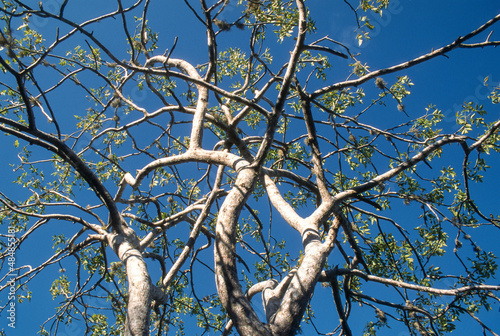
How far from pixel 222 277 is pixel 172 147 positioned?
5.61 metres

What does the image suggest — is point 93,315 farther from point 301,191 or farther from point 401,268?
point 401,268

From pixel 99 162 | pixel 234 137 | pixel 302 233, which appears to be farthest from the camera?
pixel 99 162

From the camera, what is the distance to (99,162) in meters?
7.31

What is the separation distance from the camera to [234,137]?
197 inches

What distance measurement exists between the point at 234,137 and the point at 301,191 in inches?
93.3

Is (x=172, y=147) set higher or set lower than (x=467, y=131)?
higher

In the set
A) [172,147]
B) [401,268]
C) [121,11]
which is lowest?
[401,268]

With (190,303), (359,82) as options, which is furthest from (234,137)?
(190,303)

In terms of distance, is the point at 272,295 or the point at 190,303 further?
the point at 190,303

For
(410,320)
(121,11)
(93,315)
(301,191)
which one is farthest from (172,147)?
(410,320)

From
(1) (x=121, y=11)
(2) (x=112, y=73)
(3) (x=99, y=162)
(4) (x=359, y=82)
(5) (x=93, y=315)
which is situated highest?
(2) (x=112, y=73)

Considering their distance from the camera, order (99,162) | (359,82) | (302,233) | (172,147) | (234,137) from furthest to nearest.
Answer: (172,147)
(99,162)
(234,137)
(359,82)
(302,233)

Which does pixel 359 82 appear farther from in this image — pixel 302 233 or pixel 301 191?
pixel 301 191

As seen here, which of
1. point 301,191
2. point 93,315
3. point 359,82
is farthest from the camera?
point 301,191
